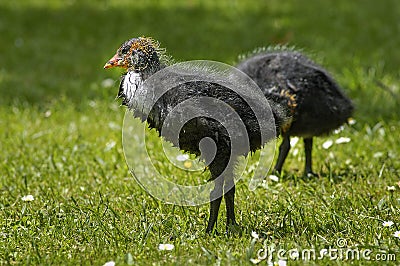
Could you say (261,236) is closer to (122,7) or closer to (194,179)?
(194,179)

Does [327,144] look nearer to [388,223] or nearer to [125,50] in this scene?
[388,223]

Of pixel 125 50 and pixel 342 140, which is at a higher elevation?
pixel 342 140

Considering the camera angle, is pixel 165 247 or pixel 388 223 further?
pixel 388 223

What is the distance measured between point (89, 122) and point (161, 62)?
139 inches

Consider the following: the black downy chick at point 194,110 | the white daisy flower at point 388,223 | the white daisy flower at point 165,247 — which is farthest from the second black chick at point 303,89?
the white daisy flower at point 165,247

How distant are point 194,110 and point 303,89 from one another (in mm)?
1766

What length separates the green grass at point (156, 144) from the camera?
428 cm

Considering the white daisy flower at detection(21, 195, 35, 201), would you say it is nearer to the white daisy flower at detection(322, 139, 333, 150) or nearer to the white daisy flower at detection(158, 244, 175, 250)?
the white daisy flower at detection(158, 244, 175, 250)

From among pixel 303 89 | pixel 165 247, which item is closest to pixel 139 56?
pixel 165 247

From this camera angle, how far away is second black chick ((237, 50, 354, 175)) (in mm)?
5590

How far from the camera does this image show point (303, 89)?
563 cm

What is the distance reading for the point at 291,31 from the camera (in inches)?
434

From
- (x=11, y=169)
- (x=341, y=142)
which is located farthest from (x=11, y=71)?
(x=341, y=142)

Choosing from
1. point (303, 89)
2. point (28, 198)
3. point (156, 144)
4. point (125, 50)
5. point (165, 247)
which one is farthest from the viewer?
point (156, 144)
